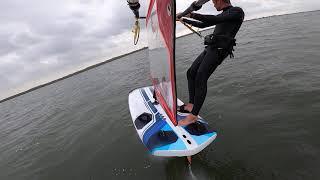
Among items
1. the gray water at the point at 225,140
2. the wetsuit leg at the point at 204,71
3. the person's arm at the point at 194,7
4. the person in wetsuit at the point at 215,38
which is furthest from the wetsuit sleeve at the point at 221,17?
the gray water at the point at 225,140

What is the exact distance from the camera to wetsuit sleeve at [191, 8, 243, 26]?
6868mm

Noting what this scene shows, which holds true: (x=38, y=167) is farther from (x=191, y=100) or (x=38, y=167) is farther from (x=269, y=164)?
(x=269, y=164)

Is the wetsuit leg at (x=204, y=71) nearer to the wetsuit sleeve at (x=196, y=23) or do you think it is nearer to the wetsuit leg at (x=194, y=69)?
the wetsuit leg at (x=194, y=69)

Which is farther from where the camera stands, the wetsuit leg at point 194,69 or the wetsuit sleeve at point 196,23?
the wetsuit leg at point 194,69

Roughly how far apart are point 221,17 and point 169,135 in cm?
358

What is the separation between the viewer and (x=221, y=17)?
6.96 metres

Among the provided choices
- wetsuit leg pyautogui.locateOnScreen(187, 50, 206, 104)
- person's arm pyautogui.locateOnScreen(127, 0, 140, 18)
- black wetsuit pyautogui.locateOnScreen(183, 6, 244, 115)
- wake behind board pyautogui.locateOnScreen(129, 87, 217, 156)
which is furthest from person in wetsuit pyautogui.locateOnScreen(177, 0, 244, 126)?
person's arm pyautogui.locateOnScreen(127, 0, 140, 18)

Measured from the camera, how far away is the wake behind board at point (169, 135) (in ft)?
23.7

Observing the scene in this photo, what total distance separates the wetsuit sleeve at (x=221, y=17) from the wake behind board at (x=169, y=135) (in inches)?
117

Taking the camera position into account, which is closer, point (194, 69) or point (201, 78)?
point (201, 78)

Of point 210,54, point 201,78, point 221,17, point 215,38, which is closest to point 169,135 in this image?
point 201,78

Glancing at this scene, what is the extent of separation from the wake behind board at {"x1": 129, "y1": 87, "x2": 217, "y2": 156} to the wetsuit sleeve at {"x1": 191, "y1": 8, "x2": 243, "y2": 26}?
298cm

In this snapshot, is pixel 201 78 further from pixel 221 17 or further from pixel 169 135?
pixel 169 135

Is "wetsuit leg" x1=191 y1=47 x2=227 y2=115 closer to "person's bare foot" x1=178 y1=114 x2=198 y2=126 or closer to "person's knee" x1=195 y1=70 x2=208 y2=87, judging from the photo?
"person's knee" x1=195 y1=70 x2=208 y2=87
